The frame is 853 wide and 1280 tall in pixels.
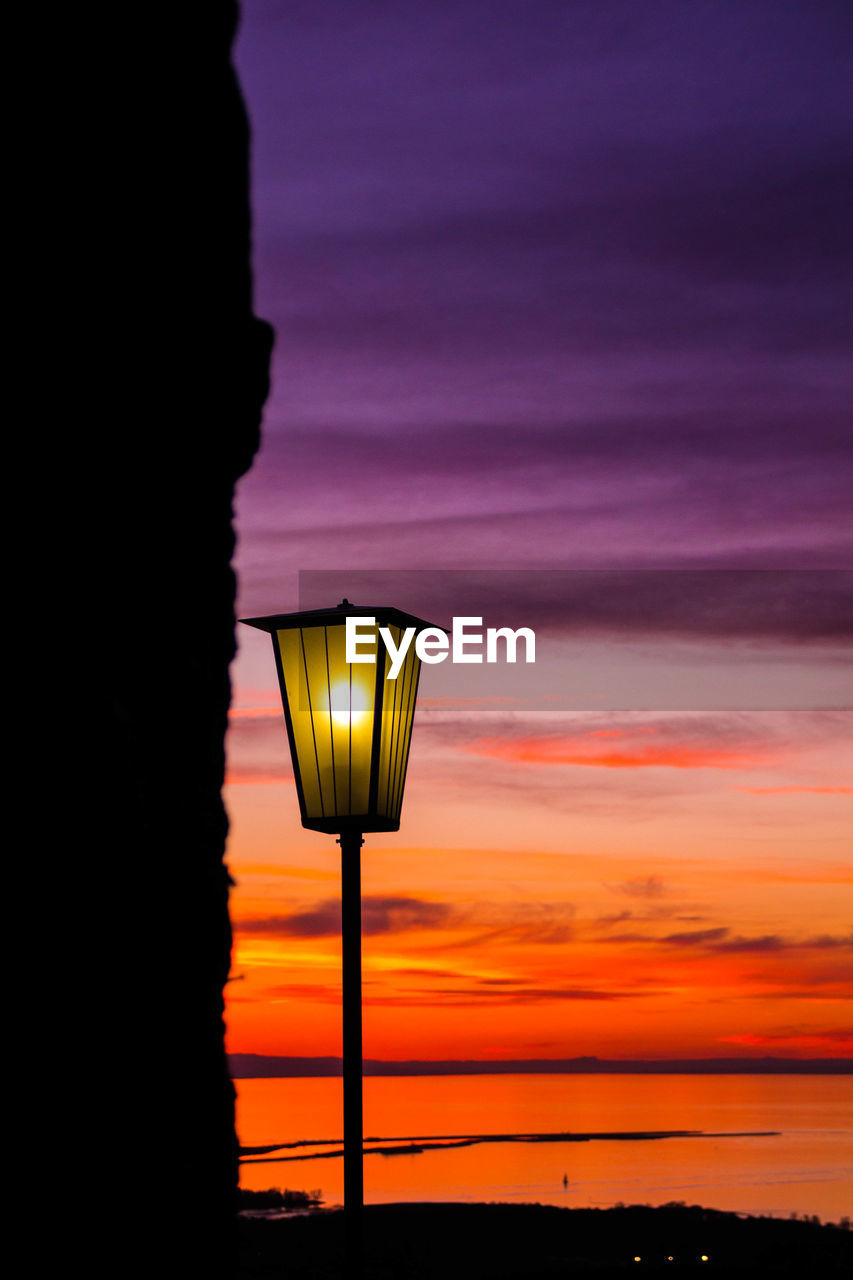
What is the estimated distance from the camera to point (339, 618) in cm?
455

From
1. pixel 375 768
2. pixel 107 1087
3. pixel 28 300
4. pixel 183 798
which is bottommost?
pixel 107 1087

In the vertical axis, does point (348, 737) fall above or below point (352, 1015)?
above

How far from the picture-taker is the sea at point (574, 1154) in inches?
2119

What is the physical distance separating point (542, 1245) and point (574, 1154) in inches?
1951

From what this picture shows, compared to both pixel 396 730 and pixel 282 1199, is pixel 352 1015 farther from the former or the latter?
pixel 282 1199

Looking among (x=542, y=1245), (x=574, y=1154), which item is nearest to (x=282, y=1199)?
(x=542, y=1245)

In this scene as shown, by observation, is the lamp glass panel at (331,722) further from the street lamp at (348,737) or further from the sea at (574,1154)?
the sea at (574,1154)

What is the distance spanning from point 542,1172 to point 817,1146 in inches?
1326

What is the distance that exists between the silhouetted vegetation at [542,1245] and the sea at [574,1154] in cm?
1129

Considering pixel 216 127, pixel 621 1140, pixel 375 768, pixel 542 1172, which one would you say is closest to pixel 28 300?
pixel 216 127

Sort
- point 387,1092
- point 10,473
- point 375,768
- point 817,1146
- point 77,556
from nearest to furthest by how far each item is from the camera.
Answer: point 10,473, point 77,556, point 375,768, point 817,1146, point 387,1092

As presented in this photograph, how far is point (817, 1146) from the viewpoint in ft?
290

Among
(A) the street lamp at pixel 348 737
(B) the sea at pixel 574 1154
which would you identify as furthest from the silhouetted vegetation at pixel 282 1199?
(A) the street lamp at pixel 348 737

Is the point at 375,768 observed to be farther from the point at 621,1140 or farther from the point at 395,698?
the point at 621,1140
